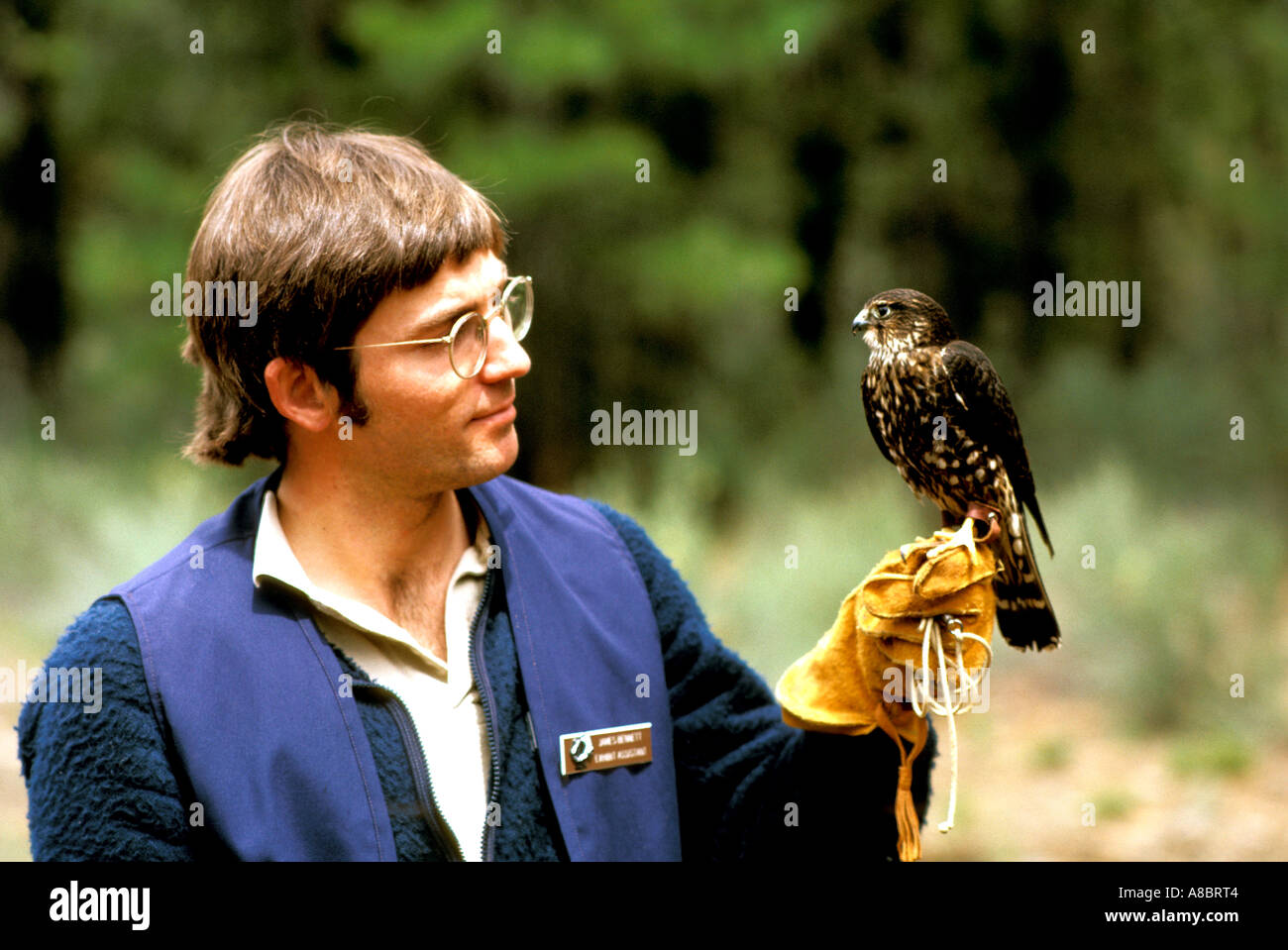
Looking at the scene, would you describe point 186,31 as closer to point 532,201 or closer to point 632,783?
point 532,201

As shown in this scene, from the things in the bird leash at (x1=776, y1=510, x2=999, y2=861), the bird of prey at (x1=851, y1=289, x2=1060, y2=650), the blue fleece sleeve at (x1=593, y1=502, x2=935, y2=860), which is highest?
the bird of prey at (x1=851, y1=289, x2=1060, y2=650)

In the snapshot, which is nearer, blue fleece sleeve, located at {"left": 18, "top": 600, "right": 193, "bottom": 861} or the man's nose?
blue fleece sleeve, located at {"left": 18, "top": 600, "right": 193, "bottom": 861}

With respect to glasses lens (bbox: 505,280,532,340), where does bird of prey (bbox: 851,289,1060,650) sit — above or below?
below

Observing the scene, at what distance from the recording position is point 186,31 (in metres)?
8.07

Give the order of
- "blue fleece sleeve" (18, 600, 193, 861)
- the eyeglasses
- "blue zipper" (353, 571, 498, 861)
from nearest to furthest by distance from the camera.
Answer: "blue fleece sleeve" (18, 600, 193, 861)
"blue zipper" (353, 571, 498, 861)
the eyeglasses

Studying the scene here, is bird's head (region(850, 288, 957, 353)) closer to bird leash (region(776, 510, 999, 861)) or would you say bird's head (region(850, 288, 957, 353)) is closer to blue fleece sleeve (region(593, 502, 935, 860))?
bird leash (region(776, 510, 999, 861))

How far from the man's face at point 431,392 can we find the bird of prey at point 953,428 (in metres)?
0.65

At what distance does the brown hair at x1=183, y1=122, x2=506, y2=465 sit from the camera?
188cm

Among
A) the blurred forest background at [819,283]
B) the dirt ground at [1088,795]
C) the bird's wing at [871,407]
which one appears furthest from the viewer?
the blurred forest background at [819,283]

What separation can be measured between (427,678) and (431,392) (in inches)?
17.5

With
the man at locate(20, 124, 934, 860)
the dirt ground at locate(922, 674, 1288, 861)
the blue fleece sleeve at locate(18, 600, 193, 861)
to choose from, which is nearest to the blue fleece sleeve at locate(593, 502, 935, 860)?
the man at locate(20, 124, 934, 860)

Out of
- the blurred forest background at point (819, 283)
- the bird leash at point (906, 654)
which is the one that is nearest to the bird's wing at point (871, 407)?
the bird leash at point (906, 654)

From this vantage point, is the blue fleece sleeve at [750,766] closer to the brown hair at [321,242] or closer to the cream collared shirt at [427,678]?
the cream collared shirt at [427,678]

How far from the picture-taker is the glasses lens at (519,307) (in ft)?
6.74
